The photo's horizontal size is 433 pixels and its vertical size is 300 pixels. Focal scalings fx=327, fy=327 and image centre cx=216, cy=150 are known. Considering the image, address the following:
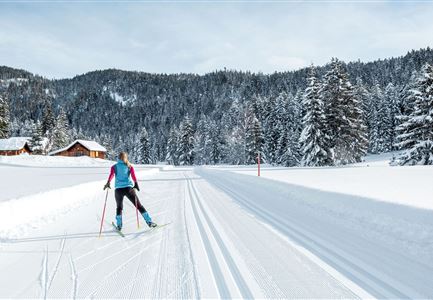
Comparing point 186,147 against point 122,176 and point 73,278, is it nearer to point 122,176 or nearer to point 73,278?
point 122,176

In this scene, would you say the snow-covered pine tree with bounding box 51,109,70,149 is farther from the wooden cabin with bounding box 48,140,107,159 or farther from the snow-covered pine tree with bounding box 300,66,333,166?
the snow-covered pine tree with bounding box 300,66,333,166

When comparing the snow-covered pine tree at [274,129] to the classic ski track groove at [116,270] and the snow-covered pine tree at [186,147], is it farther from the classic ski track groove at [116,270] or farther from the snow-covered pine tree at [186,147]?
the classic ski track groove at [116,270]

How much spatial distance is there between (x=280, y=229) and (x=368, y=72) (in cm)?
15974

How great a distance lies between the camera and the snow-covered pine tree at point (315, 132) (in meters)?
35.9

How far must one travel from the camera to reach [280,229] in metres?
7.27

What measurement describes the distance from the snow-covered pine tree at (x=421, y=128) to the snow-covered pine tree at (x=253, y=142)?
3350 centimetres

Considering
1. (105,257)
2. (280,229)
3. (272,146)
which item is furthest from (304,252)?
(272,146)

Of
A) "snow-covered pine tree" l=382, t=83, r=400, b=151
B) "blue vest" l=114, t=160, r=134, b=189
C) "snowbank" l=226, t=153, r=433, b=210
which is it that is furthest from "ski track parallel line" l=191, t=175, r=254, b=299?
"snow-covered pine tree" l=382, t=83, r=400, b=151

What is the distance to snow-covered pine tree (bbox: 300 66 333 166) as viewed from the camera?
35.9 m

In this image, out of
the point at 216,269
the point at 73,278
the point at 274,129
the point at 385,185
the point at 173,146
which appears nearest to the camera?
the point at 73,278

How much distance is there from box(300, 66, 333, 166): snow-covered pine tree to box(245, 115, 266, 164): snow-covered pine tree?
24.9 metres

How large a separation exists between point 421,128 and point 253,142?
35419mm

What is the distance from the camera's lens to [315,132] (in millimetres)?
35906

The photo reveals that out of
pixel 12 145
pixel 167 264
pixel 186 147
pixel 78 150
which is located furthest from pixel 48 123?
pixel 167 264
